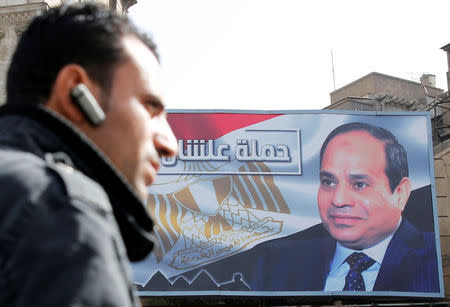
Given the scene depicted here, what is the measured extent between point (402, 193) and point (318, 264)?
3.94m

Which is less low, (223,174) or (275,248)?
(223,174)

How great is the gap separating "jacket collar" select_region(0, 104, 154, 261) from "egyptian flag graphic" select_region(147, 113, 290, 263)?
21.0m

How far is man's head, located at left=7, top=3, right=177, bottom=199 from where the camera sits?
123 centimetres

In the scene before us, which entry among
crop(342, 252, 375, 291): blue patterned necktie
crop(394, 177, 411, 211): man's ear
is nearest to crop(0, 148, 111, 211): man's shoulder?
crop(342, 252, 375, 291): blue patterned necktie

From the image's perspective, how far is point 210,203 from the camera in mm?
22750

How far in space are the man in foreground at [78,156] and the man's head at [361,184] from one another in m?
21.9

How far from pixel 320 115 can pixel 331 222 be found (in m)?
3.84

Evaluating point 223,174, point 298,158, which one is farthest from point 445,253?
point 223,174

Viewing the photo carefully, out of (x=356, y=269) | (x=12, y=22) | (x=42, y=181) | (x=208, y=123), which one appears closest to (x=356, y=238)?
(x=356, y=269)

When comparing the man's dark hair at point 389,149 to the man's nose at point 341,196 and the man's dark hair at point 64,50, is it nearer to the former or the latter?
the man's nose at point 341,196

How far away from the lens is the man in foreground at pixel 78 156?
2.83 ft

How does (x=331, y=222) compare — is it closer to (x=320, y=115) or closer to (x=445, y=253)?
(x=320, y=115)

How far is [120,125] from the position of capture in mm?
1260

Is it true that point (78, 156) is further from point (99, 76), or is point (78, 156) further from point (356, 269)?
point (356, 269)
